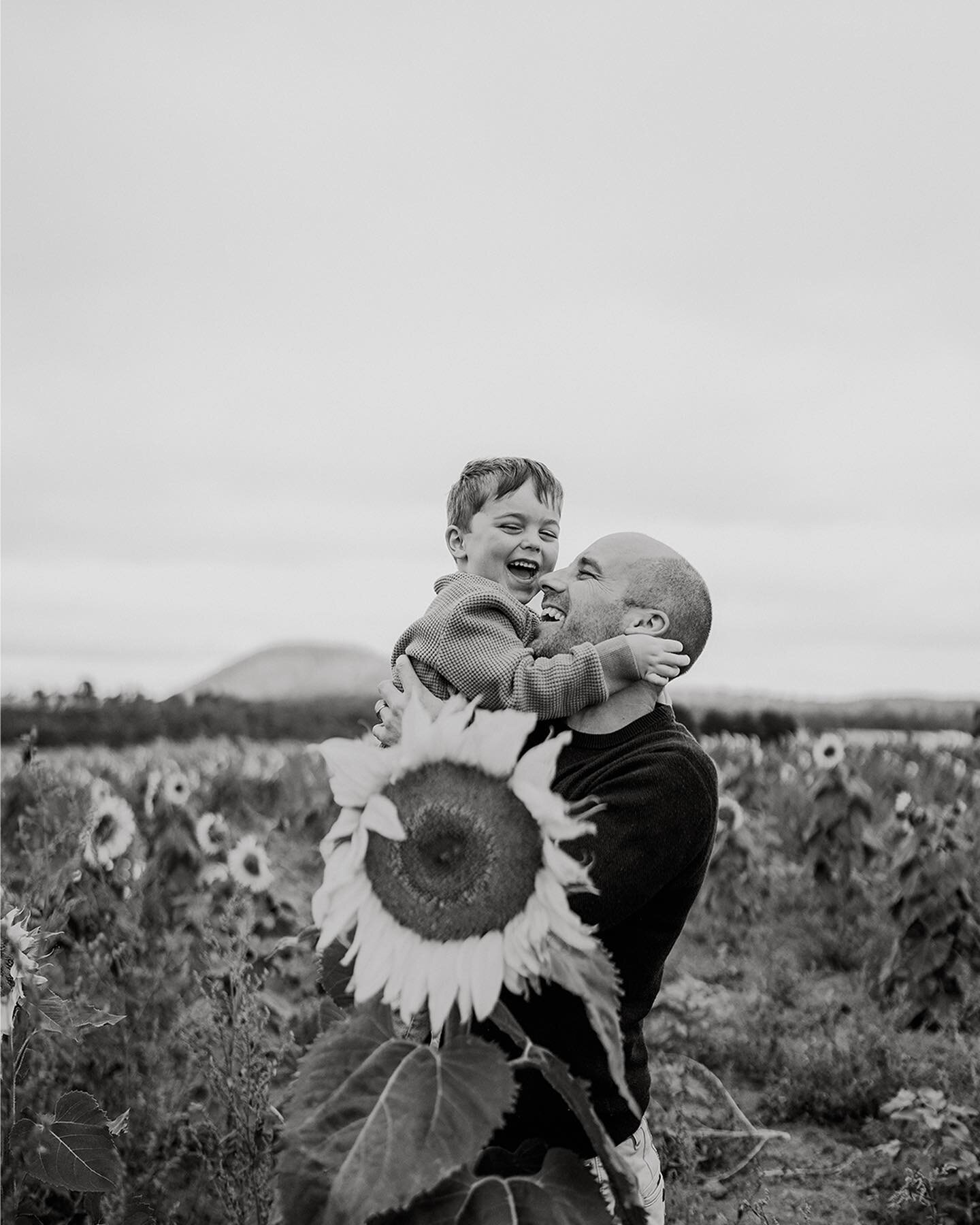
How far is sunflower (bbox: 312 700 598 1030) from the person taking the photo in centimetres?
142

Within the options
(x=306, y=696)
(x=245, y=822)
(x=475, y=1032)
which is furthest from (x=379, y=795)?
(x=306, y=696)

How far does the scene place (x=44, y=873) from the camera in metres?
4.24

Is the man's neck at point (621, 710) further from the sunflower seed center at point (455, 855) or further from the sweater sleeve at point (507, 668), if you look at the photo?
the sunflower seed center at point (455, 855)

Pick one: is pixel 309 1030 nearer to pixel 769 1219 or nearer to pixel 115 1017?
pixel 115 1017

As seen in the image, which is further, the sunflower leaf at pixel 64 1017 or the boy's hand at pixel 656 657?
the sunflower leaf at pixel 64 1017

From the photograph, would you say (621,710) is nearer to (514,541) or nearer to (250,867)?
(514,541)

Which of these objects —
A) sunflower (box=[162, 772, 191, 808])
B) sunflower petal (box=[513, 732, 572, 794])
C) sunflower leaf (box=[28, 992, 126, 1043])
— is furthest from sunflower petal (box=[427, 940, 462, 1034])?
sunflower (box=[162, 772, 191, 808])

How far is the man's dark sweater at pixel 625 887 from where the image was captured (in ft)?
6.18

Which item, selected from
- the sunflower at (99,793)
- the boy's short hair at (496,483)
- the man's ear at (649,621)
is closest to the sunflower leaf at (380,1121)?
the man's ear at (649,621)

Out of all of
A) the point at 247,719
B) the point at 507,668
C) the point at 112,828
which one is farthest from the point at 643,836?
the point at 247,719

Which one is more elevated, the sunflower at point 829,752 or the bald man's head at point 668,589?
the bald man's head at point 668,589

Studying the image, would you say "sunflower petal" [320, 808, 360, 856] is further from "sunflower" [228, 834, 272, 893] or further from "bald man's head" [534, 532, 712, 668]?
"sunflower" [228, 834, 272, 893]

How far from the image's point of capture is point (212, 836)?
273 inches

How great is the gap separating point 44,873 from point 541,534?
2.43 meters
